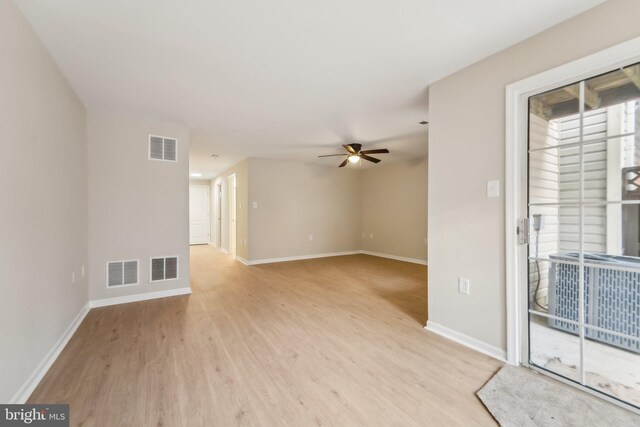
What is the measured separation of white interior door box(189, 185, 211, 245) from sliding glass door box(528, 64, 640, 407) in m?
9.25

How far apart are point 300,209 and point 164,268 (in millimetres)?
3459

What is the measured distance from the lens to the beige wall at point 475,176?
1.90m

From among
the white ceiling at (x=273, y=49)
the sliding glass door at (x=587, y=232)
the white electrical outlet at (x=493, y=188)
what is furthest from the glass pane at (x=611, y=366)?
the white ceiling at (x=273, y=49)

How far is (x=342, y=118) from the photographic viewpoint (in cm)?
357

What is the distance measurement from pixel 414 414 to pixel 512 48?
8.49 feet

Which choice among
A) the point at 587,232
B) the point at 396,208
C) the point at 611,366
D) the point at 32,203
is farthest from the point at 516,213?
the point at 396,208

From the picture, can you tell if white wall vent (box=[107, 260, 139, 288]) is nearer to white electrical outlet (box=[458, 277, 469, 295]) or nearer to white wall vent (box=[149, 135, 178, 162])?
white wall vent (box=[149, 135, 178, 162])

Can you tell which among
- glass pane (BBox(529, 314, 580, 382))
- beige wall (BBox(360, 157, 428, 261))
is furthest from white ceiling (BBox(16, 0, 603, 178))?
beige wall (BBox(360, 157, 428, 261))

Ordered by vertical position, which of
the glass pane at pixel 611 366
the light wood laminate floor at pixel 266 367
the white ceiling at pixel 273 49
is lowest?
the light wood laminate floor at pixel 266 367

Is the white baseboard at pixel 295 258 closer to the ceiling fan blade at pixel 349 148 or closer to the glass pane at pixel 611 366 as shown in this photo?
the ceiling fan blade at pixel 349 148

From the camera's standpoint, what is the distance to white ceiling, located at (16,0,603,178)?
5.44 feet

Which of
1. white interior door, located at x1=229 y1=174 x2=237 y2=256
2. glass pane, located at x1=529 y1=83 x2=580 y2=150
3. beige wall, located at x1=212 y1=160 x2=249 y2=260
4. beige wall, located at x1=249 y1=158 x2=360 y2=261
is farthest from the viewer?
white interior door, located at x1=229 y1=174 x2=237 y2=256

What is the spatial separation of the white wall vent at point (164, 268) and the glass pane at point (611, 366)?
4.24 meters

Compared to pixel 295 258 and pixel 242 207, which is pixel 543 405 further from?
pixel 242 207
